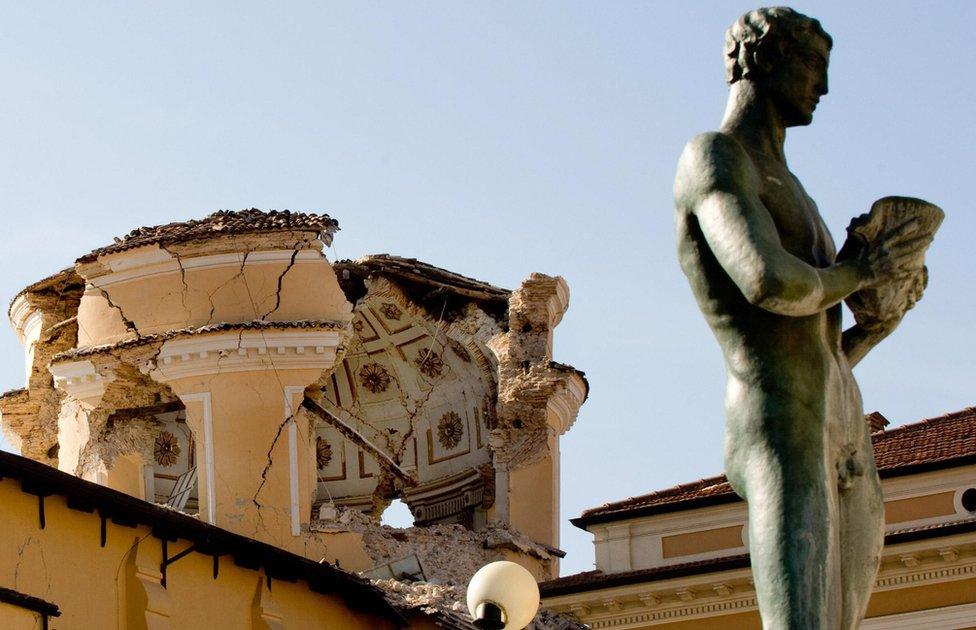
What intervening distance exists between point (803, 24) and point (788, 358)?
2.93 ft

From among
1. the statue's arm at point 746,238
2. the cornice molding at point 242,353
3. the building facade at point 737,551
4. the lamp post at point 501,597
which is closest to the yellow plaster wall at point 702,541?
the building facade at point 737,551

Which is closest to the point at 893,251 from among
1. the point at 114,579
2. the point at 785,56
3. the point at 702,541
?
the point at 785,56

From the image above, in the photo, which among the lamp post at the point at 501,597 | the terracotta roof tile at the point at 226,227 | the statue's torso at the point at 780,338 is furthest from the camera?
the terracotta roof tile at the point at 226,227

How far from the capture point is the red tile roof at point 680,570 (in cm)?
2370

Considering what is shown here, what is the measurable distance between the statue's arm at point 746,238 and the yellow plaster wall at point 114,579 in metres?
14.6

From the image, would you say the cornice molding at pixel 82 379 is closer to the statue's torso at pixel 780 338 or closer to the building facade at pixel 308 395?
the building facade at pixel 308 395

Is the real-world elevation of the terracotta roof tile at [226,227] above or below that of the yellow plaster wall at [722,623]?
above

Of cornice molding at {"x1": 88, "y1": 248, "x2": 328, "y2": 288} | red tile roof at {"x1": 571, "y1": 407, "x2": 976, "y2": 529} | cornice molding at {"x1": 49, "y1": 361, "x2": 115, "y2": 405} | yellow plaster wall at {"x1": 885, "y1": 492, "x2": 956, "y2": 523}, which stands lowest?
yellow plaster wall at {"x1": 885, "y1": 492, "x2": 956, "y2": 523}

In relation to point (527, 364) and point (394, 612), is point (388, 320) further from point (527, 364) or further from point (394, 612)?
point (394, 612)

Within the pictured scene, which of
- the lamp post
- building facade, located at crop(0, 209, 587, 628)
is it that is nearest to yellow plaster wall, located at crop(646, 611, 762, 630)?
building facade, located at crop(0, 209, 587, 628)

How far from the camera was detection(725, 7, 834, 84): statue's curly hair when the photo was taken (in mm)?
6719

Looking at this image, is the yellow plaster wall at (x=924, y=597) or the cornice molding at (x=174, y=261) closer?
the yellow plaster wall at (x=924, y=597)

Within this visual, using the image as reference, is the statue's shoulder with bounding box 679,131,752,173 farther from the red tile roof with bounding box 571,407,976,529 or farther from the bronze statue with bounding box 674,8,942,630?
the red tile roof with bounding box 571,407,976,529

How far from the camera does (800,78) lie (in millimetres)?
6738
